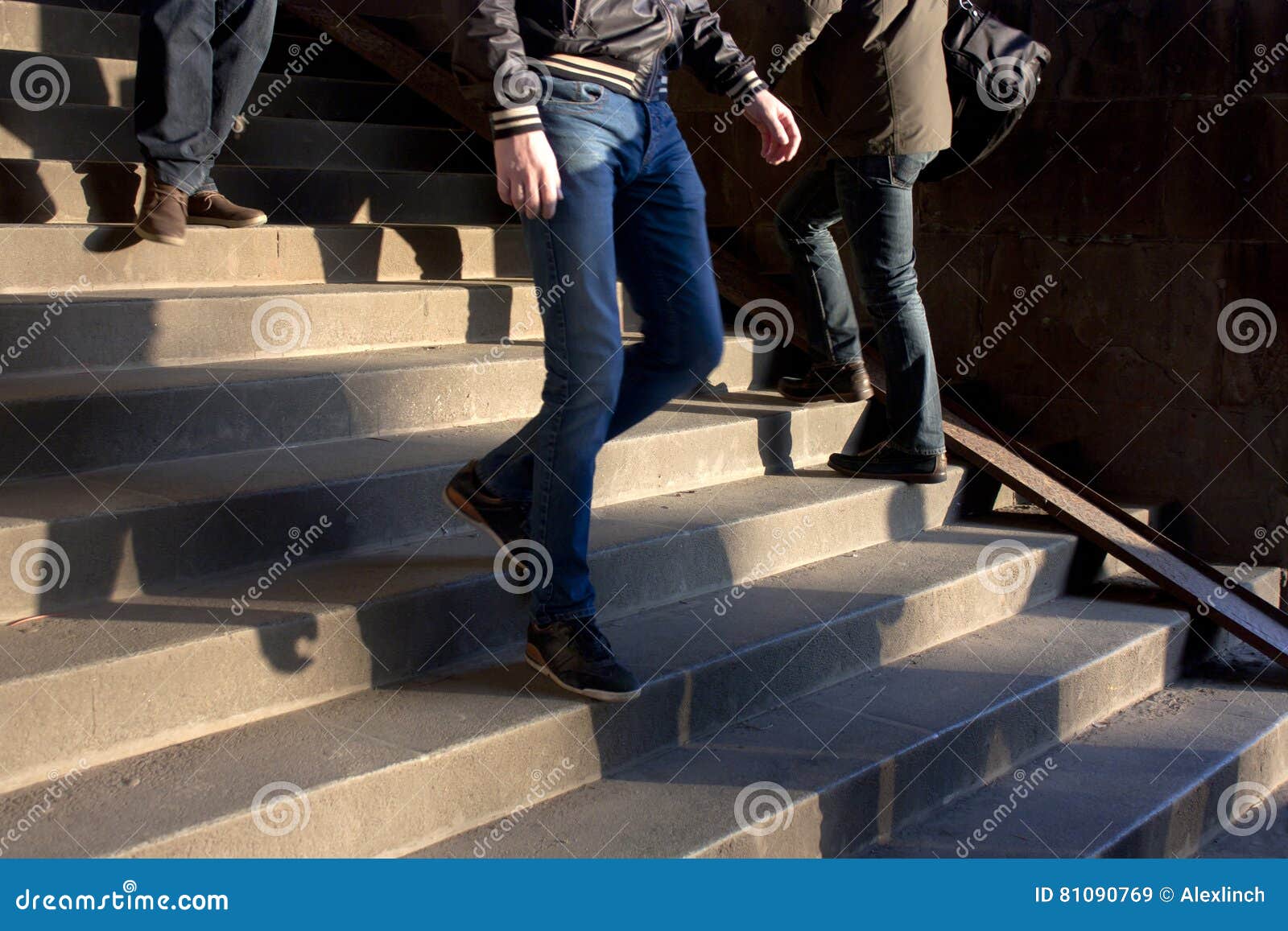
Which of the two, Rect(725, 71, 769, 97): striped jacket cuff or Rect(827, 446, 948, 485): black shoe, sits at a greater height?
Rect(725, 71, 769, 97): striped jacket cuff

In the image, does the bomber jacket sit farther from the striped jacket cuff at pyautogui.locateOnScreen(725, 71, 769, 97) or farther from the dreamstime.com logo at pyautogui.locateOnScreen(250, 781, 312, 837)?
the dreamstime.com logo at pyautogui.locateOnScreen(250, 781, 312, 837)

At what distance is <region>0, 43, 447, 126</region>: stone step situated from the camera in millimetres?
4527

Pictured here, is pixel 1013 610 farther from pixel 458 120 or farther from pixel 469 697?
pixel 458 120

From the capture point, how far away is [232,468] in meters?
3.18

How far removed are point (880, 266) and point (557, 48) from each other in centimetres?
174

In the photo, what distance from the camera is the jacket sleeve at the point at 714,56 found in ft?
9.64

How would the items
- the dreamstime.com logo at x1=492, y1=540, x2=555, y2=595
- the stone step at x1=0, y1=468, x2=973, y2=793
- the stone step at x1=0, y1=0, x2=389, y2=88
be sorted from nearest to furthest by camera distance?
the stone step at x1=0, y1=468, x2=973, y2=793
the dreamstime.com logo at x1=492, y1=540, x2=555, y2=595
the stone step at x1=0, y1=0, x2=389, y2=88
